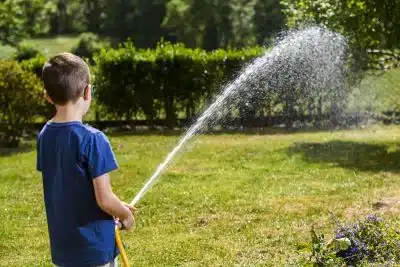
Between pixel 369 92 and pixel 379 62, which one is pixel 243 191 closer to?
pixel 379 62

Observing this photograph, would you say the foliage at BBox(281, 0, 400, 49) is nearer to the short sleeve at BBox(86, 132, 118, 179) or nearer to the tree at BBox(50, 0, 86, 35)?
the short sleeve at BBox(86, 132, 118, 179)

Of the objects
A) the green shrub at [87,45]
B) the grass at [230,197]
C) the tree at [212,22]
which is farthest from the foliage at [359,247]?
the green shrub at [87,45]

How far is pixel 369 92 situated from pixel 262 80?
2.69 metres

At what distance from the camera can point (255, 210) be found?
7.21 meters

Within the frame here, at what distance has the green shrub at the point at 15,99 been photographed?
12281 millimetres

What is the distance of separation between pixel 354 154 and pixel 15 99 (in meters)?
5.95

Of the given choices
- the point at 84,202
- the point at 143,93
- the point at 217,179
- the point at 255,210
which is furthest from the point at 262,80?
the point at 84,202

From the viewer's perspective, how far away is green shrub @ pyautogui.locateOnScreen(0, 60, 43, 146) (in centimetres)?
1228

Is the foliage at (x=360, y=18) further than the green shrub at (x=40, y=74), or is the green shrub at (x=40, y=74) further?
the green shrub at (x=40, y=74)

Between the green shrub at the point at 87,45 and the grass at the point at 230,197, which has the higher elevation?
the green shrub at the point at 87,45

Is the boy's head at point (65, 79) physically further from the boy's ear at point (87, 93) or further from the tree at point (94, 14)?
the tree at point (94, 14)

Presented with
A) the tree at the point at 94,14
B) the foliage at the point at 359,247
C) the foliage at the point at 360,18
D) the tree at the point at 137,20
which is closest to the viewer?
the foliage at the point at 359,247

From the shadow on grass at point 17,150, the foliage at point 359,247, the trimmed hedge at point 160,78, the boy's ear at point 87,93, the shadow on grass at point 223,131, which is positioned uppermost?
the boy's ear at point 87,93

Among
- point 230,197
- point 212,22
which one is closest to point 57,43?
point 212,22
